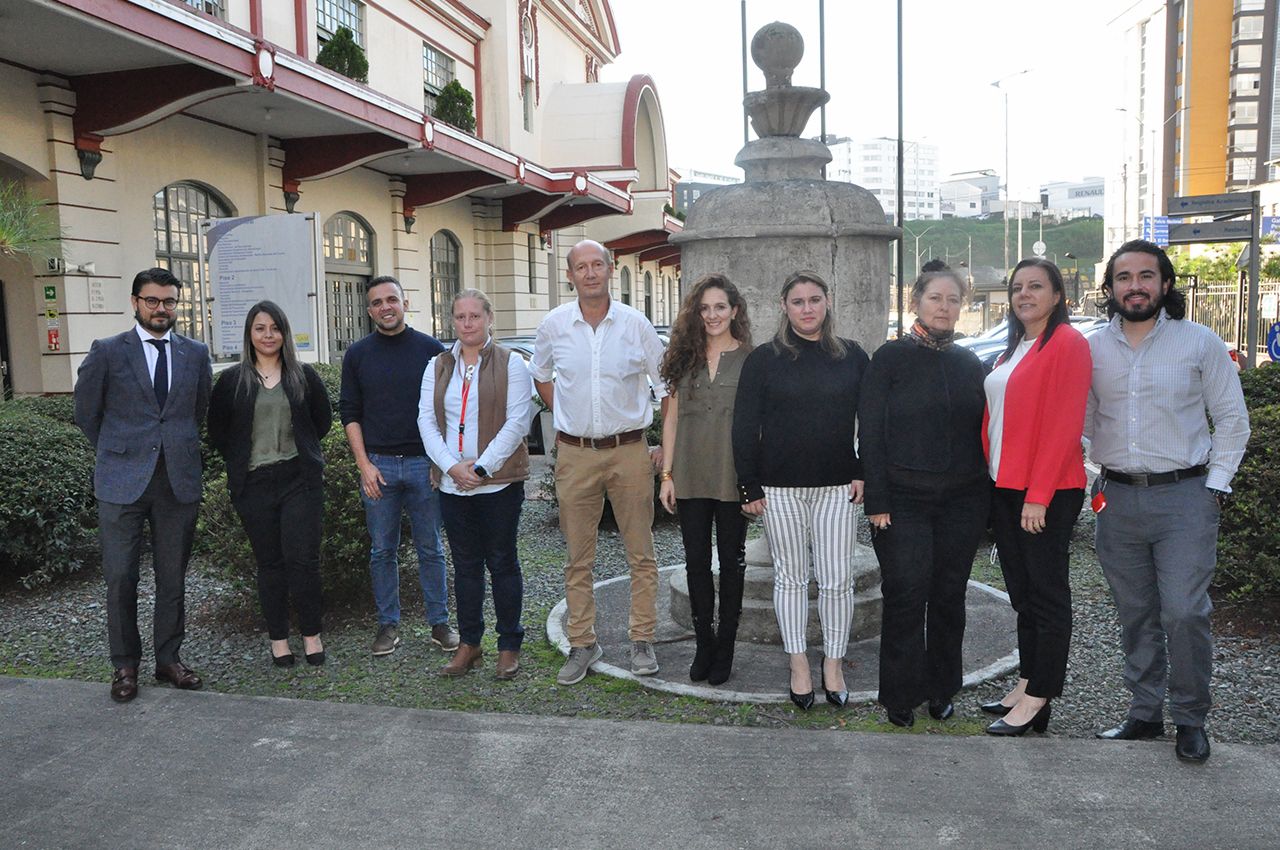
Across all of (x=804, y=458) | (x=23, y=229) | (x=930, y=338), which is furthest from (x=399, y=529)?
(x=23, y=229)

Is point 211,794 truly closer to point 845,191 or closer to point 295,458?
point 295,458

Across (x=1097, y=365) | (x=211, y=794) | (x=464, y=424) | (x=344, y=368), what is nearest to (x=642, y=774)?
(x=211, y=794)

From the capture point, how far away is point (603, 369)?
15.7 ft

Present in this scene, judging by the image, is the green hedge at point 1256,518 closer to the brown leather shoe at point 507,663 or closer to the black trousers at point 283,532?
the brown leather shoe at point 507,663

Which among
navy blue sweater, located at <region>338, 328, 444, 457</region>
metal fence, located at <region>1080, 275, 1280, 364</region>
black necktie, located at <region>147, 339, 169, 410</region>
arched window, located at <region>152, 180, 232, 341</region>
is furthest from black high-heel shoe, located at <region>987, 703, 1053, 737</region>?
metal fence, located at <region>1080, 275, 1280, 364</region>

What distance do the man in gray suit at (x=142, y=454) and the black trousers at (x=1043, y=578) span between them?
3744mm

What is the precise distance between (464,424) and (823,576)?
1857 mm

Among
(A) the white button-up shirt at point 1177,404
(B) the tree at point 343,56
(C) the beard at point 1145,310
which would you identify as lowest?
(A) the white button-up shirt at point 1177,404

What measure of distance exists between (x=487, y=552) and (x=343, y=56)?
510 inches

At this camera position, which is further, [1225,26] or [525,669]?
[1225,26]

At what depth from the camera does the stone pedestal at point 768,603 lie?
17.7ft

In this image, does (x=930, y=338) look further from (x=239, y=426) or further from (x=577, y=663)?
(x=239, y=426)

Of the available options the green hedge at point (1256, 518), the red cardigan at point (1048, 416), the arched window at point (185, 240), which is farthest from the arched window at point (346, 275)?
the red cardigan at point (1048, 416)

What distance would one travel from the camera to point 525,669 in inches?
203
